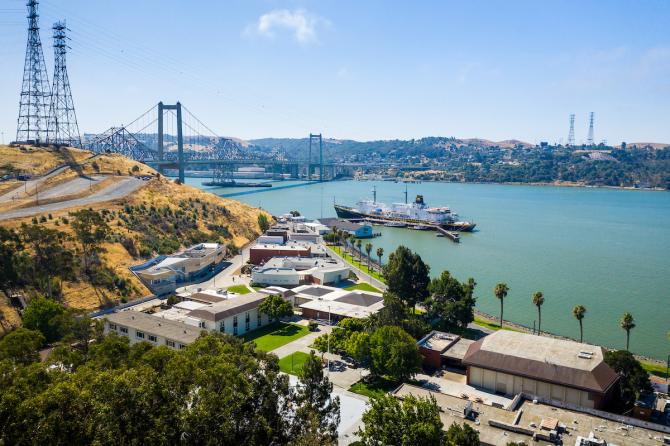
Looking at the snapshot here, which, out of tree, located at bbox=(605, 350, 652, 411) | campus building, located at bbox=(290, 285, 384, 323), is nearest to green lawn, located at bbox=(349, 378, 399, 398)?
campus building, located at bbox=(290, 285, 384, 323)

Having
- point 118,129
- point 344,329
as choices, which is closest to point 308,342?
point 344,329

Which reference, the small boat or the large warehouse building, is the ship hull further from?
the large warehouse building

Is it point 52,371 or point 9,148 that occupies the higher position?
point 9,148

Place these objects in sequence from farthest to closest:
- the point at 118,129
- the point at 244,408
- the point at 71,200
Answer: the point at 118,129 < the point at 71,200 < the point at 244,408

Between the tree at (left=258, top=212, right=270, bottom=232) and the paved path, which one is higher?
the tree at (left=258, top=212, right=270, bottom=232)

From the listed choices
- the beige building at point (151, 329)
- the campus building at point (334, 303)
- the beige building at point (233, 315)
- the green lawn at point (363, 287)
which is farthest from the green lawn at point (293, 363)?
the green lawn at point (363, 287)

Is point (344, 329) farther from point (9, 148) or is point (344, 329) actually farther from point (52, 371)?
point (9, 148)

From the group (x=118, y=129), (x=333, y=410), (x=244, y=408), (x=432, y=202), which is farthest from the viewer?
(x=432, y=202)

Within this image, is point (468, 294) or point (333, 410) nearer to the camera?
point (333, 410)
